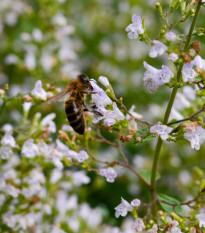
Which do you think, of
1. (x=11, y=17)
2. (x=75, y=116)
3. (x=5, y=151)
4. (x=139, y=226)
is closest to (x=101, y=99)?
(x=75, y=116)

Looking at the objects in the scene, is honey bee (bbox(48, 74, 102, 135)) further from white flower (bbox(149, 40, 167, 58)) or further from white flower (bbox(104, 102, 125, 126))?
white flower (bbox(149, 40, 167, 58))

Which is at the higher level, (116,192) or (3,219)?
(3,219)

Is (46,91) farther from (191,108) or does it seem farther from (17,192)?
(191,108)

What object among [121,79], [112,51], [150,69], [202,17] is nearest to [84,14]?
[112,51]

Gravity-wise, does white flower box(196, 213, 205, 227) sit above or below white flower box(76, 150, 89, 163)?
above

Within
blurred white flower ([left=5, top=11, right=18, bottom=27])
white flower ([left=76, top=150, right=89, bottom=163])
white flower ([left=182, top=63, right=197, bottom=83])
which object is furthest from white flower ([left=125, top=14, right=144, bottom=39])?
blurred white flower ([left=5, top=11, right=18, bottom=27])

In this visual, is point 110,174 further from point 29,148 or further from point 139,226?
point 29,148

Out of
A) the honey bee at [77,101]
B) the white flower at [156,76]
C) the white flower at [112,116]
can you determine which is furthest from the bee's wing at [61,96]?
the white flower at [156,76]
